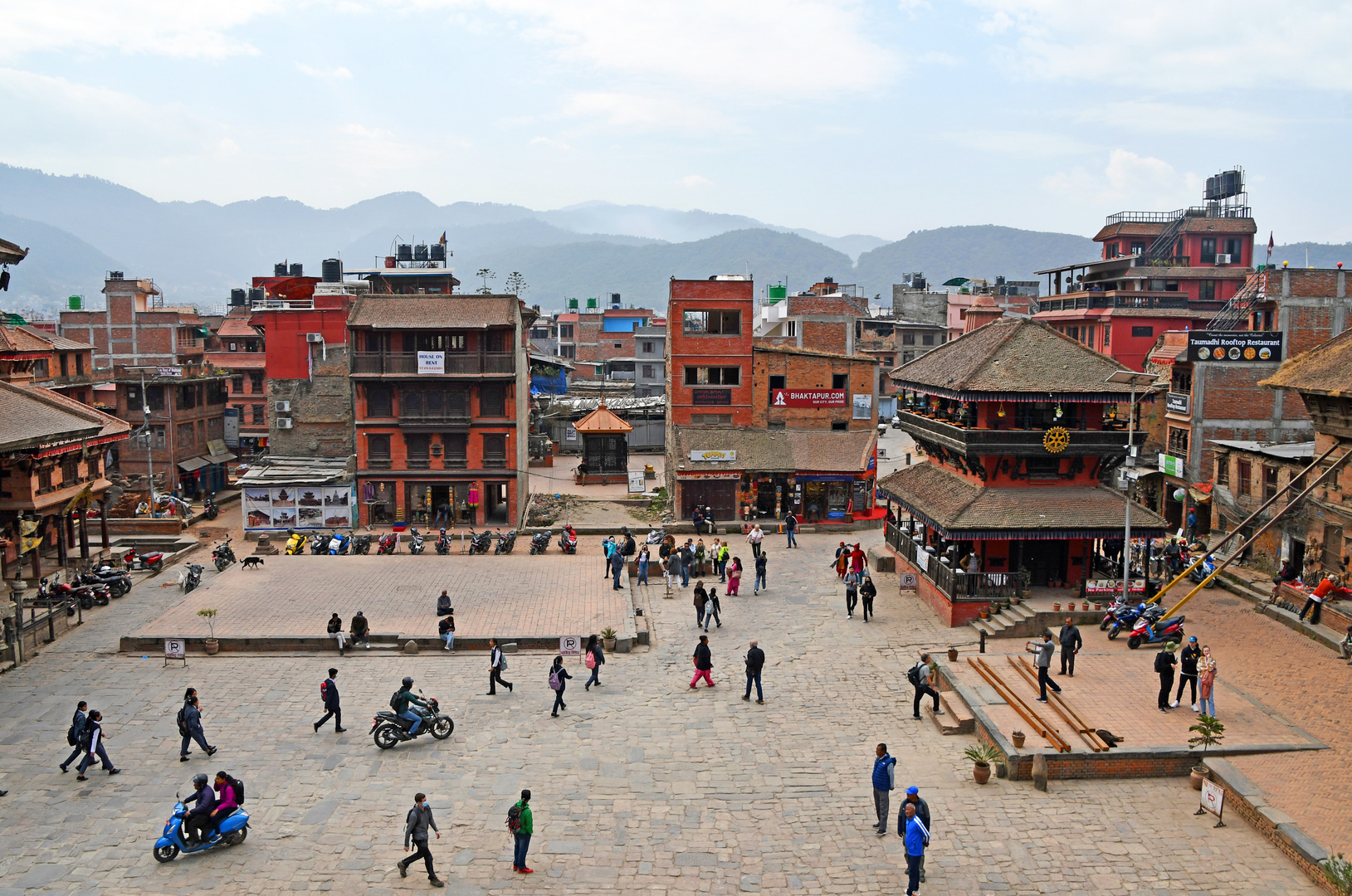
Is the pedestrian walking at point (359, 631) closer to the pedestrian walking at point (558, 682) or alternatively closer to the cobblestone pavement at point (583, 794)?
the cobblestone pavement at point (583, 794)

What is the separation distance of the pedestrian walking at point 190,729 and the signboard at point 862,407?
35.4 meters

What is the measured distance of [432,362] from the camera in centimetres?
4459

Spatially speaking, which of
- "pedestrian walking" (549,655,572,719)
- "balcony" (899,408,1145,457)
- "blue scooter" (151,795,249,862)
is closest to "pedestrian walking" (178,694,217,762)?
"blue scooter" (151,795,249,862)

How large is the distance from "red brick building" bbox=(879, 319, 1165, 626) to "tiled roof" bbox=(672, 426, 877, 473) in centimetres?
1224

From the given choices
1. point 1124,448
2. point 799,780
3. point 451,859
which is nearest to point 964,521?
point 1124,448

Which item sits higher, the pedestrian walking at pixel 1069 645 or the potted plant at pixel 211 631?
the pedestrian walking at pixel 1069 645

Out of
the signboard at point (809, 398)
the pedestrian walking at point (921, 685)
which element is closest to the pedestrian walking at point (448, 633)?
the pedestrian walking at point (921, 685)

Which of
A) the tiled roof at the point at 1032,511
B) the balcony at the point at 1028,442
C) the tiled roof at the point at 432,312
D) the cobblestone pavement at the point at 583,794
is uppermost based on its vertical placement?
the tiled roof at the point at 432,312

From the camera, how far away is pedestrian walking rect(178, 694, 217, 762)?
20078 millimetres

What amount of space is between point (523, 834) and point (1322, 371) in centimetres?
2554

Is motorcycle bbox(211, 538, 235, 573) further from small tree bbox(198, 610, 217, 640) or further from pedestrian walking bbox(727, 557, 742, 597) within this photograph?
pedestrian walking bbox(727, 557, 742, 597)

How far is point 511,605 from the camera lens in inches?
1257

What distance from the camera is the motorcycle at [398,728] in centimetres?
2098

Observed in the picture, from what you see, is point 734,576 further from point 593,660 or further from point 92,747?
point 92,747
